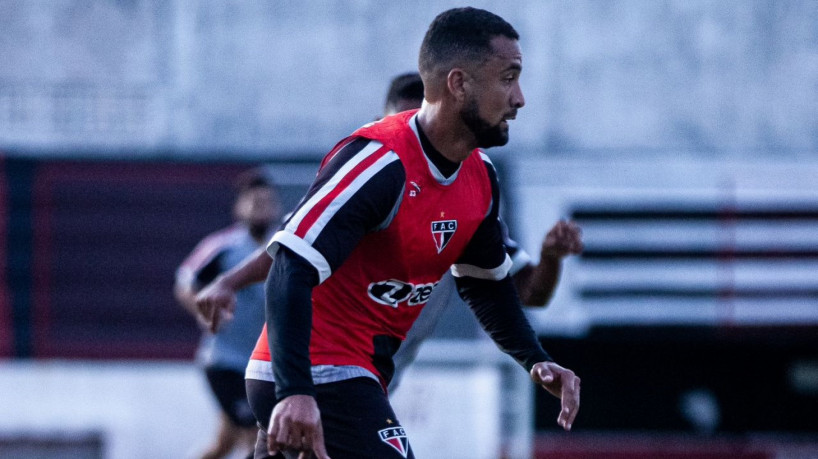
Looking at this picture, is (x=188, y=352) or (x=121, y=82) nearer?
(x=188, y=352)

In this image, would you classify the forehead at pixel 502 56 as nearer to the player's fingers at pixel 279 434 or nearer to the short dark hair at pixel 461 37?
the short dark hair at pixel 461 37

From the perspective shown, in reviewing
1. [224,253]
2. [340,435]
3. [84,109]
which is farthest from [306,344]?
[84,109]

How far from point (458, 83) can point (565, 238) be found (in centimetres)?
105

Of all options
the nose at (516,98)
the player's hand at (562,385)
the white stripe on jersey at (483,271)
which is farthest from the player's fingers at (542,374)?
the nose at (516,98)

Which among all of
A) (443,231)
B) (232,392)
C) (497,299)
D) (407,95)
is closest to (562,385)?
(497,299)

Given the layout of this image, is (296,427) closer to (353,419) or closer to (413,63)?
(353,419)

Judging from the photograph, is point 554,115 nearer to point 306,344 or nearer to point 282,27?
point 282,27

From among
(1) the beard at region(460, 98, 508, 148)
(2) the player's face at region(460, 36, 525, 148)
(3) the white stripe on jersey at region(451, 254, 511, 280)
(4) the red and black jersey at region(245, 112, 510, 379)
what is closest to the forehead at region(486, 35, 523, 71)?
(2) the player's face at region(460, 36, 525, 148)

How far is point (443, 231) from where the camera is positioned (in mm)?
3461

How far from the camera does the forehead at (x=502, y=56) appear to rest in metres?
3.38

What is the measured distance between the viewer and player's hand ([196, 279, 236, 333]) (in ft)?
13.9

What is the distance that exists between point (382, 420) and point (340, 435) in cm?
12

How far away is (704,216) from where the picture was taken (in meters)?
12.0

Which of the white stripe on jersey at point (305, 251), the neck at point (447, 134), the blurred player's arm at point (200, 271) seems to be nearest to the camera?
the white stripe on jersey at point (305, 251)
